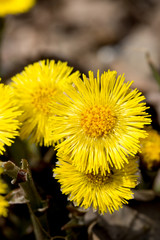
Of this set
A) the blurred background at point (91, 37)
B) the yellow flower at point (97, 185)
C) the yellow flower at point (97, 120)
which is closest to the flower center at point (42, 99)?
the yellow flower at point (97, 120)

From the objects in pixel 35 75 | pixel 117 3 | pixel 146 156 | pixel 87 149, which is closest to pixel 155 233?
pixel 146 156

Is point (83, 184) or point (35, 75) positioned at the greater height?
point (35, 75)

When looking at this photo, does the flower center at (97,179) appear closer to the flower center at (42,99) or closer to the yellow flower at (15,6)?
the flower center at (42,99)

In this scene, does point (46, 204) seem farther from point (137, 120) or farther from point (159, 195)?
point (159, 195)

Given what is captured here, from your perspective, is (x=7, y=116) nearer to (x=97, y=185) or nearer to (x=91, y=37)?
(x=97, y=185)

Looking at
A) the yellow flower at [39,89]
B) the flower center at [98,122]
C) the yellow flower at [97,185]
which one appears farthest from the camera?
the yellow flower at [39,89]

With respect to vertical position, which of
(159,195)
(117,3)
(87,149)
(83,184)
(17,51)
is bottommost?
(159,195)

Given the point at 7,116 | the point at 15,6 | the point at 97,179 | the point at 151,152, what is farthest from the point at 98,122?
the point at 15,6
